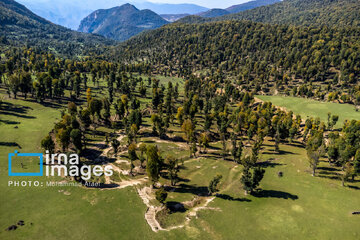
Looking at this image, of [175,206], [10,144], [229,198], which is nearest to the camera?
[175,206]

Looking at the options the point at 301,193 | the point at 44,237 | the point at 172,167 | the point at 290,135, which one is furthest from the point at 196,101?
the point at 44,237

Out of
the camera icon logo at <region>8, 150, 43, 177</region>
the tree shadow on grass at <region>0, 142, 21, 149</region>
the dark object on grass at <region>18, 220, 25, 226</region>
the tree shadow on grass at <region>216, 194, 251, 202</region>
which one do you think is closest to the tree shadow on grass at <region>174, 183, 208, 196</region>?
the tree shadow on grass at <region>216, 194, 251, 202</region>

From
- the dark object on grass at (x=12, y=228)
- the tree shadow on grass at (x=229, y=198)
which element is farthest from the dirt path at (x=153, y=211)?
the dark object on grass at (x=12, y=228)

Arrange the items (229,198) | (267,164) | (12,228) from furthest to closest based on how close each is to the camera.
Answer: (267,164) → (229,198) → (12,228)

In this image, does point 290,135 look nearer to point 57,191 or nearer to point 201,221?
point 201,221

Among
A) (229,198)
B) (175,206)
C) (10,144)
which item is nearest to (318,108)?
(229,198)

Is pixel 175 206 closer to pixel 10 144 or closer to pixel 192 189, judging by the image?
pixel 192 189
